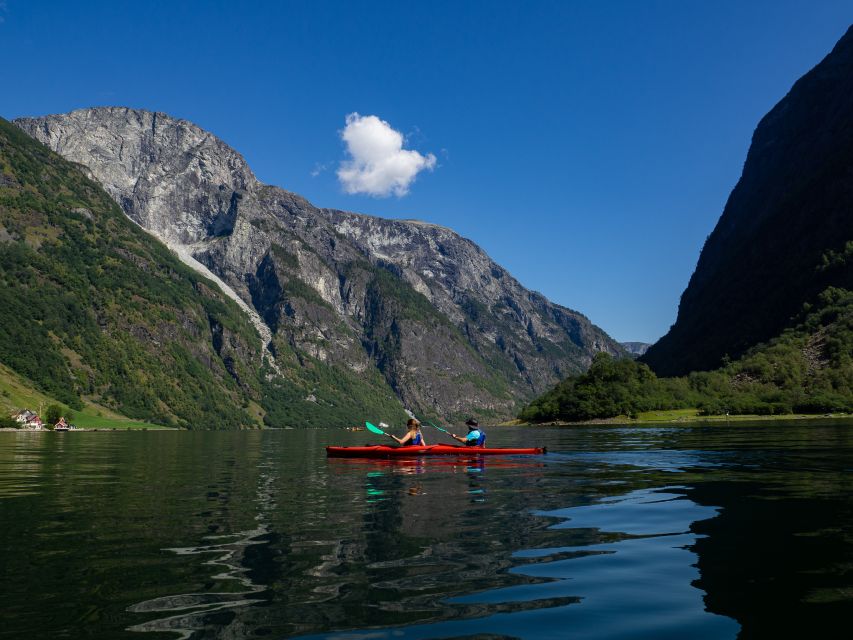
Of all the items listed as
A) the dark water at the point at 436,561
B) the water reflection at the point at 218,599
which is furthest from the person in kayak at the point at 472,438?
the water reflection at the point at 218,599

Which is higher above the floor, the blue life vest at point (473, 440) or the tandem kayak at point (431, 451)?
the blue life vest at point (473, 440)

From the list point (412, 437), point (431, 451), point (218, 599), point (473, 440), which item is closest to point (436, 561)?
point (218, 599)

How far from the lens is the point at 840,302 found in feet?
588

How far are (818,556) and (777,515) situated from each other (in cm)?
523

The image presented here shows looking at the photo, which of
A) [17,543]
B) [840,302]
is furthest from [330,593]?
A: [840,302]

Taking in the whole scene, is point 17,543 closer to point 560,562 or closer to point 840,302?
point 560,562

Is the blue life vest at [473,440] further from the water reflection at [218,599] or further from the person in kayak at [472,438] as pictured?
the water reflection at [218,599]

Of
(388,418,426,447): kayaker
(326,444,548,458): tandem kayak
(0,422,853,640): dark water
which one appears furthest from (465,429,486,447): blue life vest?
(0,422,853,640): dark water

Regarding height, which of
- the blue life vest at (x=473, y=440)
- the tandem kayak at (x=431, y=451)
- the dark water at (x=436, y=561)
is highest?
the blue life vest at (x=473, y=440)

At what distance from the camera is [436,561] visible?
1191 cm

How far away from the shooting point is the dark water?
8.40 metres

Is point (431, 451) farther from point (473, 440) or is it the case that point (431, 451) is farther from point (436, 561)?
point (436, 561)

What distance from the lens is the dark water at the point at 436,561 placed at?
8.40 meters

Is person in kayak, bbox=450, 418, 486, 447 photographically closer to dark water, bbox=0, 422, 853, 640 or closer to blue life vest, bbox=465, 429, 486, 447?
blue life vest, bbox=465, 429, 486, 447
